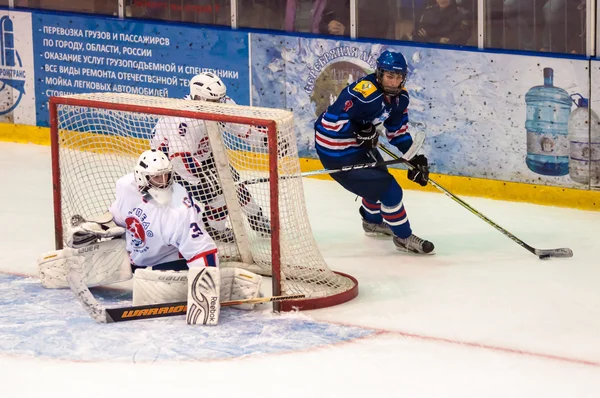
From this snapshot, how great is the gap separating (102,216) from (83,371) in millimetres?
1105

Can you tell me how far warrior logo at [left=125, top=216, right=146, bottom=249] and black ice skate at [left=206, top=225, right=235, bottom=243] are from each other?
64 cm

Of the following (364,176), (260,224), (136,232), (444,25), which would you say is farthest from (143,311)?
(444,25)

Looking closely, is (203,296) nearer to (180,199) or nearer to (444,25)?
(180,199)

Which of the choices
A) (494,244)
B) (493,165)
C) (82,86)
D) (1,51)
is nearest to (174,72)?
(82,86)

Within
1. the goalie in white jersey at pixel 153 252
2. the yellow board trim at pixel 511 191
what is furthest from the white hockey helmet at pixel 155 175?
the yellow board trim at pixel 511 191

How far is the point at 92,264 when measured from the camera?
6359mm

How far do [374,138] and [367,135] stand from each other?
75mm

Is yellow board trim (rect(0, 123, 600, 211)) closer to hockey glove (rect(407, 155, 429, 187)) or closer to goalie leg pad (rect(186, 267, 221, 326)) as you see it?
hockey glove (rect(407, 155, 429, 187))

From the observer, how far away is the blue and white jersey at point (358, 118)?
6844mm

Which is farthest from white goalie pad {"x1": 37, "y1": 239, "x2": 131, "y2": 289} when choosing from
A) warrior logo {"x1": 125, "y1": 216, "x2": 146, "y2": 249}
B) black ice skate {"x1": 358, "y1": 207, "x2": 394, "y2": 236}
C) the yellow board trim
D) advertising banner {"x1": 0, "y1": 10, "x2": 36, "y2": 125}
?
advertising banner {"x1": 0, "y1": 10, "x2": 36, "y2": 125}

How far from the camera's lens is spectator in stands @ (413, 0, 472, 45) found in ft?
27.1

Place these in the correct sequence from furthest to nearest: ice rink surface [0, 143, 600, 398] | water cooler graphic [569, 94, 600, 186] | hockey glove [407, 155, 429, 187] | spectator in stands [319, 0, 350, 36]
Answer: spectator in stands [319, 0, 350, 36] < water cooler graphic [569, 94, 600, 186] < hockey glove [407, 155, 429, 187] < ice rink surface [0, 143, 600, 398]

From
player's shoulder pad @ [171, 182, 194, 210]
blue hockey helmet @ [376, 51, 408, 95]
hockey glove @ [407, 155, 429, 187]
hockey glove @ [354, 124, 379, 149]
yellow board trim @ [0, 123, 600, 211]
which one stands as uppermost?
blue hockey helmet @ [376, 51, 408, 95]

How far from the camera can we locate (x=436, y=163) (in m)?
8.35
